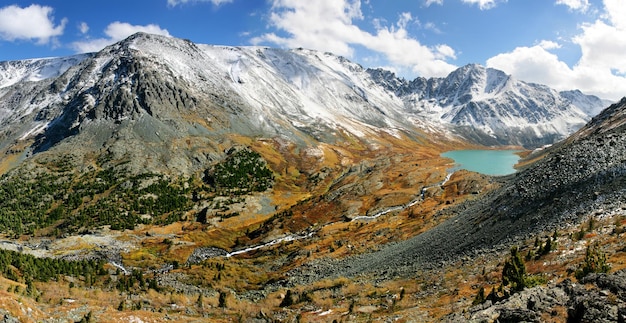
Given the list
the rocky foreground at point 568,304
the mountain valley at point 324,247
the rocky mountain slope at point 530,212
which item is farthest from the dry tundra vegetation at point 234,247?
the rocky mountain slope at point 530,212

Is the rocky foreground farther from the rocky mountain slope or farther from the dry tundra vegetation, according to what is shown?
the rocky mountain slope

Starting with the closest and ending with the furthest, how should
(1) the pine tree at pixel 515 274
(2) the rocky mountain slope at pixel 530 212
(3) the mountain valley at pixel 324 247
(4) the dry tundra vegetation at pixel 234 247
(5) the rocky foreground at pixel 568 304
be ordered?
1. (5) the rocky foreground at pixel 568 304
2. (1) the pine tree at pixel 515 274
3. (3) the mountain valley at pixel 324 247
4. (4) the dry tundra vegetation at pixel 234 247
5. (2) the rocky mountain slope at pixel 530 212

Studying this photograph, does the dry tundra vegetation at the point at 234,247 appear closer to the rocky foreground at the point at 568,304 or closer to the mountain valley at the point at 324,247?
the mountain valley at the point at 324,247

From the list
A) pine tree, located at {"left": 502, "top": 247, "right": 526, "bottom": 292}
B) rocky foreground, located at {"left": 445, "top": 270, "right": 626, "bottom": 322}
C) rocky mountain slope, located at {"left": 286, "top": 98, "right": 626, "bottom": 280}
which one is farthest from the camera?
rocky mountain slope, located at {"left": 286, "top": 98, "right": 626, "bottom": 280}

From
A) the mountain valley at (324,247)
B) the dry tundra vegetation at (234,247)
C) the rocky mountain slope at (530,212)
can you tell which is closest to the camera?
the mountain valley at (324,247)

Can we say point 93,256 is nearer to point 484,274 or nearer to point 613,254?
point 484,274

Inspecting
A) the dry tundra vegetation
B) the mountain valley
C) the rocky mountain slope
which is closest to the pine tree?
the dry tundra vegetation

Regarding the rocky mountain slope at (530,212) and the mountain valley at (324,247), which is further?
the rocky mountain slope at (530,212)

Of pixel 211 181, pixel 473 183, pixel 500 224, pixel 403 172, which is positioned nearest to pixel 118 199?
pixel 211 181
